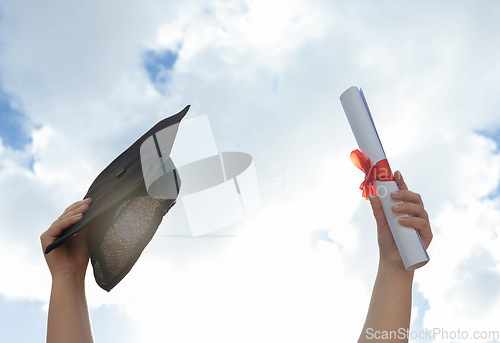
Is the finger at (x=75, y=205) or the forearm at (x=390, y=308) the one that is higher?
the finger at (x=75, y=205)

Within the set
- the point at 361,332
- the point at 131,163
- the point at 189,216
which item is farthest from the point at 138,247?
the point at 361,332

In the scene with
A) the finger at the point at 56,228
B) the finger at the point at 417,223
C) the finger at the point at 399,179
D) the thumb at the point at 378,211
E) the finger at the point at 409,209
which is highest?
the finger at the point at 56,228

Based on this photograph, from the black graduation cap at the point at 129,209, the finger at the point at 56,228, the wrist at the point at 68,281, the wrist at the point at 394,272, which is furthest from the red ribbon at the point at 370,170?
the wrist at the point at 68,281

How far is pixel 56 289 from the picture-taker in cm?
202

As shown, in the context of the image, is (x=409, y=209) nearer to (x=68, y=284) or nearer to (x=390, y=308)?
(x=390, y=308)

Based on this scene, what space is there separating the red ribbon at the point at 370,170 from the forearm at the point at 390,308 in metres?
0.39

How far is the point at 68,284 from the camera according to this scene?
2.05 metres

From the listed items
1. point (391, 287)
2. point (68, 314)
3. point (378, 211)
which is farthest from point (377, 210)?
point (68, 314)

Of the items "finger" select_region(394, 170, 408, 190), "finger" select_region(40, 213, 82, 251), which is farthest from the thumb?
"finger" select_region(40, 213, 82, 251)

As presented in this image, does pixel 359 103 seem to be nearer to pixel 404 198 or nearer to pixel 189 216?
pixel 404 198

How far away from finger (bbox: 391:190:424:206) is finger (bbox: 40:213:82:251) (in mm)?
1475

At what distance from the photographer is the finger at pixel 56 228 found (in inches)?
79.4

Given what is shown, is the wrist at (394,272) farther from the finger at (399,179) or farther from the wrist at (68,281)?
the wrist at (68,281)

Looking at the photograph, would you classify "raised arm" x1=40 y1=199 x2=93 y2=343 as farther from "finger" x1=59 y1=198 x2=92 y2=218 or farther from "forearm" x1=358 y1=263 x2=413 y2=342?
"forearm" x1=358 y1=263 x2=413 y2=342
